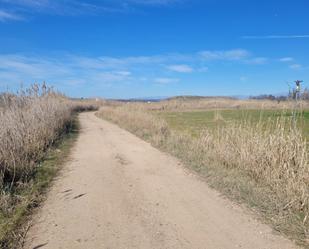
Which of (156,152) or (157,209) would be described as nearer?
(157,209)

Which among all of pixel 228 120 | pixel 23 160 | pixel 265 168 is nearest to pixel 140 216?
pixel 265 168

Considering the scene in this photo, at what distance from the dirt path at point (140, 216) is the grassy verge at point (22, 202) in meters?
0.18

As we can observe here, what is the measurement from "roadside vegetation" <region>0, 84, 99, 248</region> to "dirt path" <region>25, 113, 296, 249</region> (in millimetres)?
301

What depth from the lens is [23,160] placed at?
680 centimetres

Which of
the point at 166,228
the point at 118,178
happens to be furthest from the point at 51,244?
the point at 118,178

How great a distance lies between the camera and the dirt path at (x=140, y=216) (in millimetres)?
3730

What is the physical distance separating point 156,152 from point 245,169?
13.1 feet

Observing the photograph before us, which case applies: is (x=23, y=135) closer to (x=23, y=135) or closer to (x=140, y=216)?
(x=23, y=135)

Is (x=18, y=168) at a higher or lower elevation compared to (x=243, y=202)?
higher

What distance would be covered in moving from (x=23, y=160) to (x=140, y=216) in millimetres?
3812

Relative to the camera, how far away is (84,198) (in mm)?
5402

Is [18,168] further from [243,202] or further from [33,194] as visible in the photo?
[243,202]

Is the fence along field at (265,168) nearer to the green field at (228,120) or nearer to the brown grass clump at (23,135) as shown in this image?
the green field at (228,120)

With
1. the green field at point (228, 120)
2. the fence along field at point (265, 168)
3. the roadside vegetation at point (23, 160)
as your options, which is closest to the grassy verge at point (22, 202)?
the roadside vegetation at point (23, 160)
